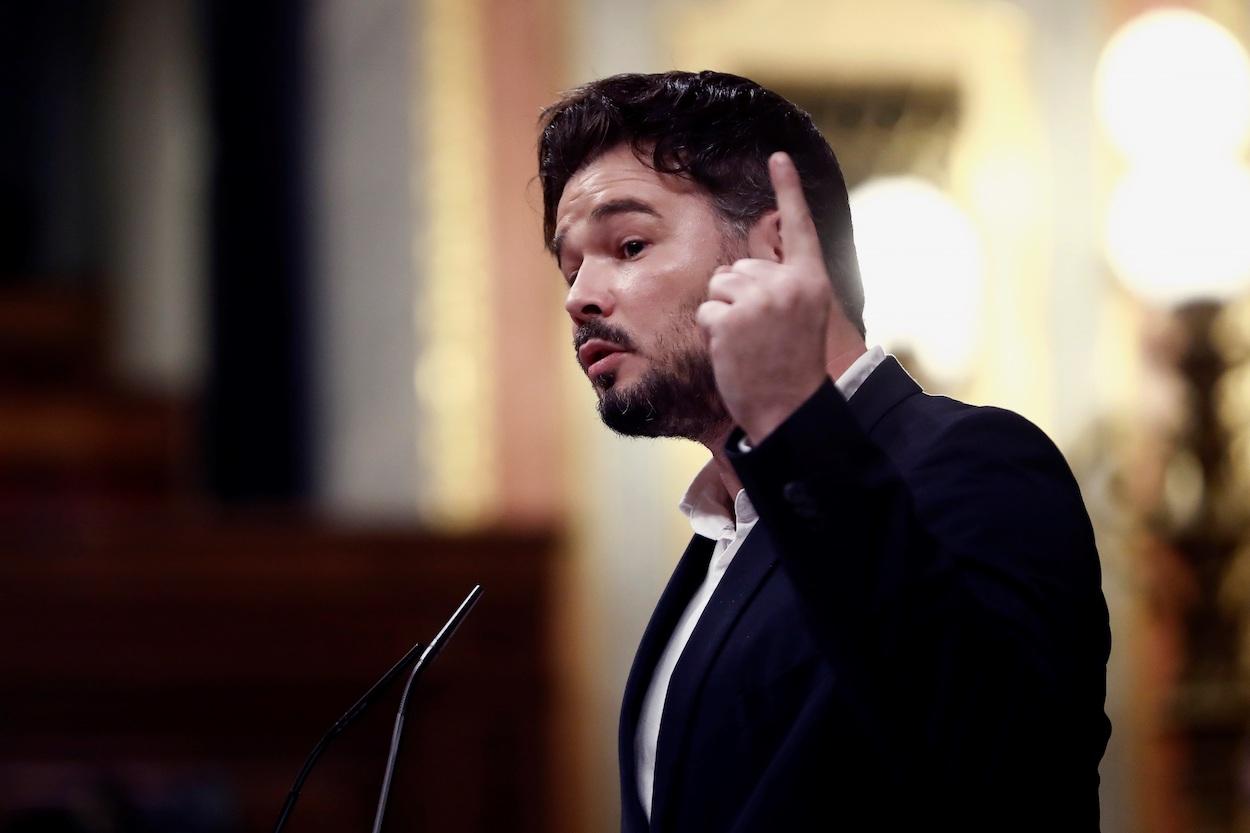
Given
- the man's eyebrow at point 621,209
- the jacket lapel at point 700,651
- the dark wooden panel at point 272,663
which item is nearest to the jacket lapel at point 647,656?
the jacket lapel at point 700,651

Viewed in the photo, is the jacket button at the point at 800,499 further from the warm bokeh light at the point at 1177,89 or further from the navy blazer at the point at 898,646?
the warm bokeh light at the point at 1177,89

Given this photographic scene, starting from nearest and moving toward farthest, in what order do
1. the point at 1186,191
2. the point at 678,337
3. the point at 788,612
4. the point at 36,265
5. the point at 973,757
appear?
1. the point at 973,757
2. the point at 788,612
3. the point at 678,337
4. the point at 1186,191
5. the point at 36,265

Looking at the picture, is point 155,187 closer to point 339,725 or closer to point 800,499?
point 339,725

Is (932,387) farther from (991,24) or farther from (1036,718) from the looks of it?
(1036,718)

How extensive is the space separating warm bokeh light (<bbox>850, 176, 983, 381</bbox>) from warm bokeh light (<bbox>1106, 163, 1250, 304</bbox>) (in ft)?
1.91

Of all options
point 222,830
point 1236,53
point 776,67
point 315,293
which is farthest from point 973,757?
point 315,293

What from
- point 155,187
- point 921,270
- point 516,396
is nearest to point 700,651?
point 921,270

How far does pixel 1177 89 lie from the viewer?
3.96 meters

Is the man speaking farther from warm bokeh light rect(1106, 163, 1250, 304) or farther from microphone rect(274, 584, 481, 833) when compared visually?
warm bokeh light rect(1106, 163, 1250, 304)

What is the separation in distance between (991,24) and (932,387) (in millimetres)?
1535

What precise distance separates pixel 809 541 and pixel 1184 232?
2.85 meters

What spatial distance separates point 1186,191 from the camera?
12.4 ft

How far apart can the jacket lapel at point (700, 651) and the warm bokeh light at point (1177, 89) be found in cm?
275

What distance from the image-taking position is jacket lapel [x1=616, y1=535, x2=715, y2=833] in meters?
1.51
